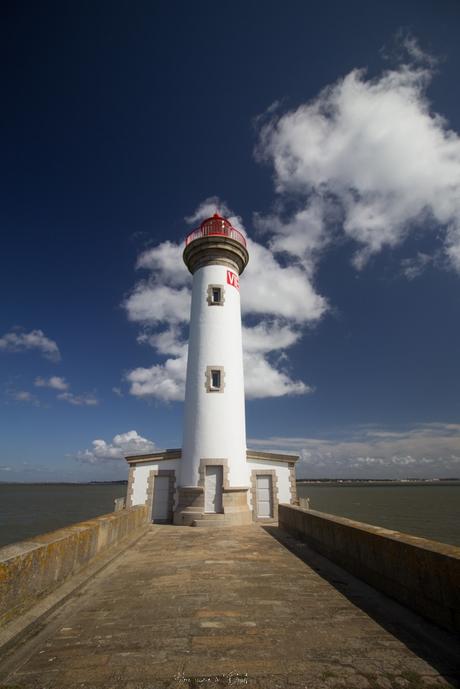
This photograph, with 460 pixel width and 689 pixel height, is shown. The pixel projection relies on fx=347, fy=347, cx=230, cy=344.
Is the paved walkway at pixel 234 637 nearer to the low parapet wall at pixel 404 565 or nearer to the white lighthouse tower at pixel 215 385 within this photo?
the low parapet wall at pixel 404 565

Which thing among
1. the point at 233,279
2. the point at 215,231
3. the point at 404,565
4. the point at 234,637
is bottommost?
the point at 234,637

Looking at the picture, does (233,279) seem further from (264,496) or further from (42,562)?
(42,562)

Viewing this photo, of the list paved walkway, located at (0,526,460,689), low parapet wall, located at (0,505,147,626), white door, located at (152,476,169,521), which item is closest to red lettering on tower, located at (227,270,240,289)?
white door, located at (152,476,169,521)

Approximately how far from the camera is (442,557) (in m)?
3.61

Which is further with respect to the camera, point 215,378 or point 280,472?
point 280,472

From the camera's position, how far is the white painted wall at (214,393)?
45.9 feet

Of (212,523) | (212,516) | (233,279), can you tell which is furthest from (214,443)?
(233,279)

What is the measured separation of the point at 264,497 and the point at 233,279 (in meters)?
10.0

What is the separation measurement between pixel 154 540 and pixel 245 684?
7.64 metres

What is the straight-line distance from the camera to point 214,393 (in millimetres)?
14438

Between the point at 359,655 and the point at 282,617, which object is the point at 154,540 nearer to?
the point at 282,617

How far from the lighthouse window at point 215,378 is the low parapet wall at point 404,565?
8.29 meters

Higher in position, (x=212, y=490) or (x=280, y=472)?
(x=280, y=472)

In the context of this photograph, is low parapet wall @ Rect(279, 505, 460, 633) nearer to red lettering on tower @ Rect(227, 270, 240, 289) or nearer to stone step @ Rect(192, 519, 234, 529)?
stone step @ Rect(192, 519, 234, 529)
